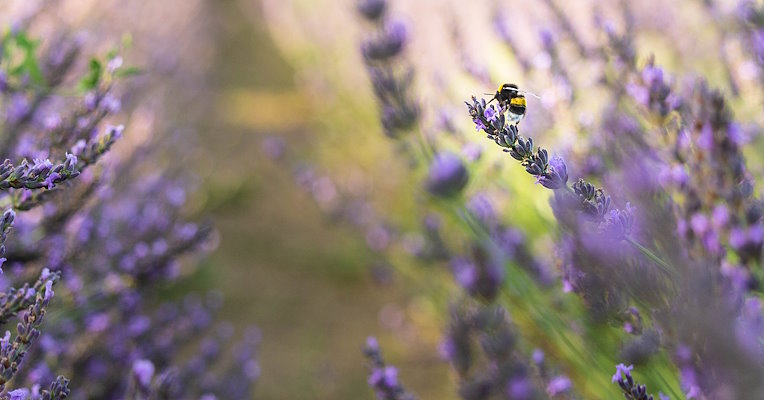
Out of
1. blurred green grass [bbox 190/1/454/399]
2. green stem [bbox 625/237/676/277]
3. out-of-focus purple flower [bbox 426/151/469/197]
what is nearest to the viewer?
green stem [bbox 625/237/676/277]

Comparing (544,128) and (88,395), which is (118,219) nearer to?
(88,395)

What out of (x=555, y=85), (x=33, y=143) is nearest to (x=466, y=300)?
(x=555, y=85)

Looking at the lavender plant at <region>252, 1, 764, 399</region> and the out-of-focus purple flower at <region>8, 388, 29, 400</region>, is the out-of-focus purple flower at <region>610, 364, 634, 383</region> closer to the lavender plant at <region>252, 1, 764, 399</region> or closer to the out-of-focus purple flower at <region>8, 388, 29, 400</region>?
the lavender plant at <region>252, 1, 764, 399</region>

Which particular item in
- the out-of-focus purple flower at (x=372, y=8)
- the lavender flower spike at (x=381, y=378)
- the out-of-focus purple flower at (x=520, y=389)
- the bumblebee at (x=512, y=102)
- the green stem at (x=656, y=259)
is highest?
the out-of-focus purple flower at (x=372, y=8)

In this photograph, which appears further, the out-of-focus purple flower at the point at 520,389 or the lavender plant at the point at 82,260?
the out-of-focus purple flower at the point at 520,389

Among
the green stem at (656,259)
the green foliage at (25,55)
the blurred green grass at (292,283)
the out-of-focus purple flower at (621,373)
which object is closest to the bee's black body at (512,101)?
the green stem at (656,259)

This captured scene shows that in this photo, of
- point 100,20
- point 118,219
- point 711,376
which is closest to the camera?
point 711,376

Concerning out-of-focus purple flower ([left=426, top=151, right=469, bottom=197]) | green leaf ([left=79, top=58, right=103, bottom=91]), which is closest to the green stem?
out-of-focus purple flower ([left=426, top=151, right=469, bottom=197])

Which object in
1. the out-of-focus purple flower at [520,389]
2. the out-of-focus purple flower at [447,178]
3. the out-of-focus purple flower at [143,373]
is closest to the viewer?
the out-of-focus purple flower at [143,373]

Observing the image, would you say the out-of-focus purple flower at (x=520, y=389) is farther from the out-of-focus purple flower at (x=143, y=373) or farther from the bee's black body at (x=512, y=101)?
the out-of-focus purple flower at (x=143, y=373)
